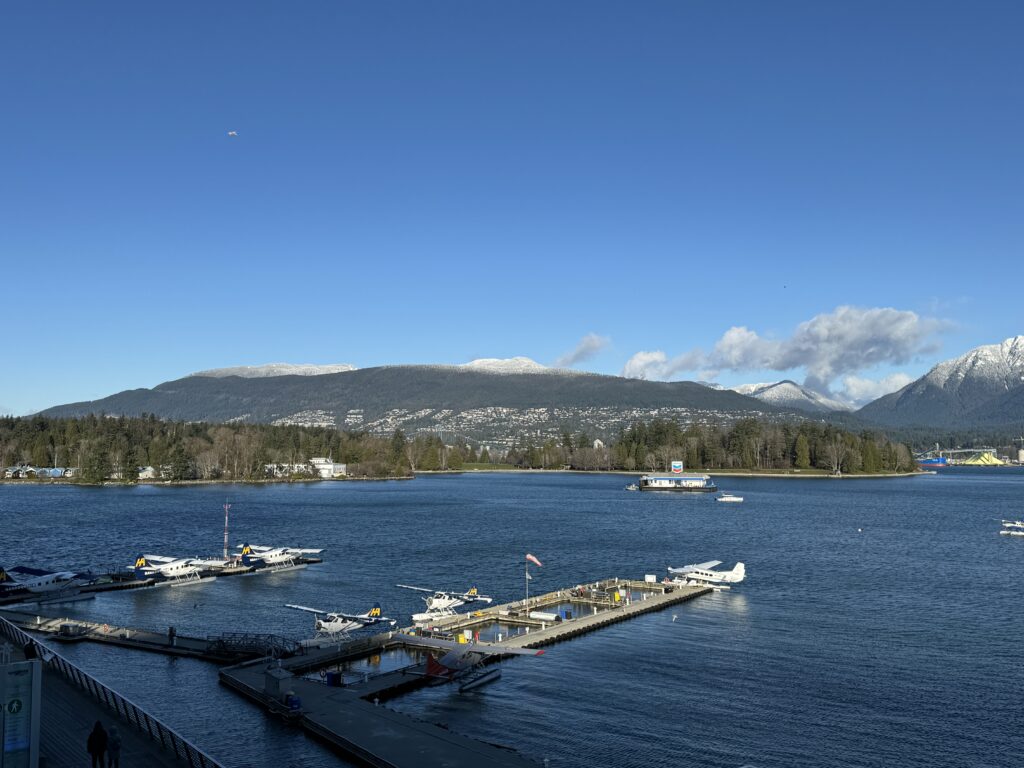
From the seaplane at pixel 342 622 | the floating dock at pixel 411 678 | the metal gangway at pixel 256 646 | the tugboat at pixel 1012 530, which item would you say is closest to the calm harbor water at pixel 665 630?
the floating dock at pixel 411 678

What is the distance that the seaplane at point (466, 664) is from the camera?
42031mm

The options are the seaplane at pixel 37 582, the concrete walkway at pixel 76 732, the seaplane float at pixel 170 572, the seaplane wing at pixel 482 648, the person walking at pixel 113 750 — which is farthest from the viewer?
the seaplane float at pixel 170 572

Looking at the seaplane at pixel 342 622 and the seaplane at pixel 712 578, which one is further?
the seaplane at pixel 712 578

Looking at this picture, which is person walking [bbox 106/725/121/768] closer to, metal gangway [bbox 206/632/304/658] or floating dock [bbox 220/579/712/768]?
floating dock [bbox 220/579/712/768]

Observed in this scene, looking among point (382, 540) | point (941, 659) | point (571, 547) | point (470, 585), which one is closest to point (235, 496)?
point (382, 540)

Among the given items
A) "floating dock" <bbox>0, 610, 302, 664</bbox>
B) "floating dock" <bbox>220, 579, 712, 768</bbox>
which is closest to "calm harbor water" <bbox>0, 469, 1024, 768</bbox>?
"floating dock" <bbox>220, 579, 712, 768</bbox>

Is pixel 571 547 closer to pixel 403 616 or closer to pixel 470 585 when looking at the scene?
pixel 470 585

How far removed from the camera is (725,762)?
32.0 metres

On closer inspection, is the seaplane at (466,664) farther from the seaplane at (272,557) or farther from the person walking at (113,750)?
the seaplane at (272,557)

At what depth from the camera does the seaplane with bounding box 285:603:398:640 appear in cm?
5300

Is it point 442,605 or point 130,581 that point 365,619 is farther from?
point 130,581

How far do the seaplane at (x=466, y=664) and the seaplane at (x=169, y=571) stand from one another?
39.1m

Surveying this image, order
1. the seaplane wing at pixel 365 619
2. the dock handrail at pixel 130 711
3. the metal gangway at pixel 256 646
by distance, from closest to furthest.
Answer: the dock handrail at pixel 130 711 < the metal gangway at pixel 256 646 < the seaplane wing at pixel 365 619

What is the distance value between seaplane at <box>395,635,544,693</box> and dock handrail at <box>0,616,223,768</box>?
50.8 feet
